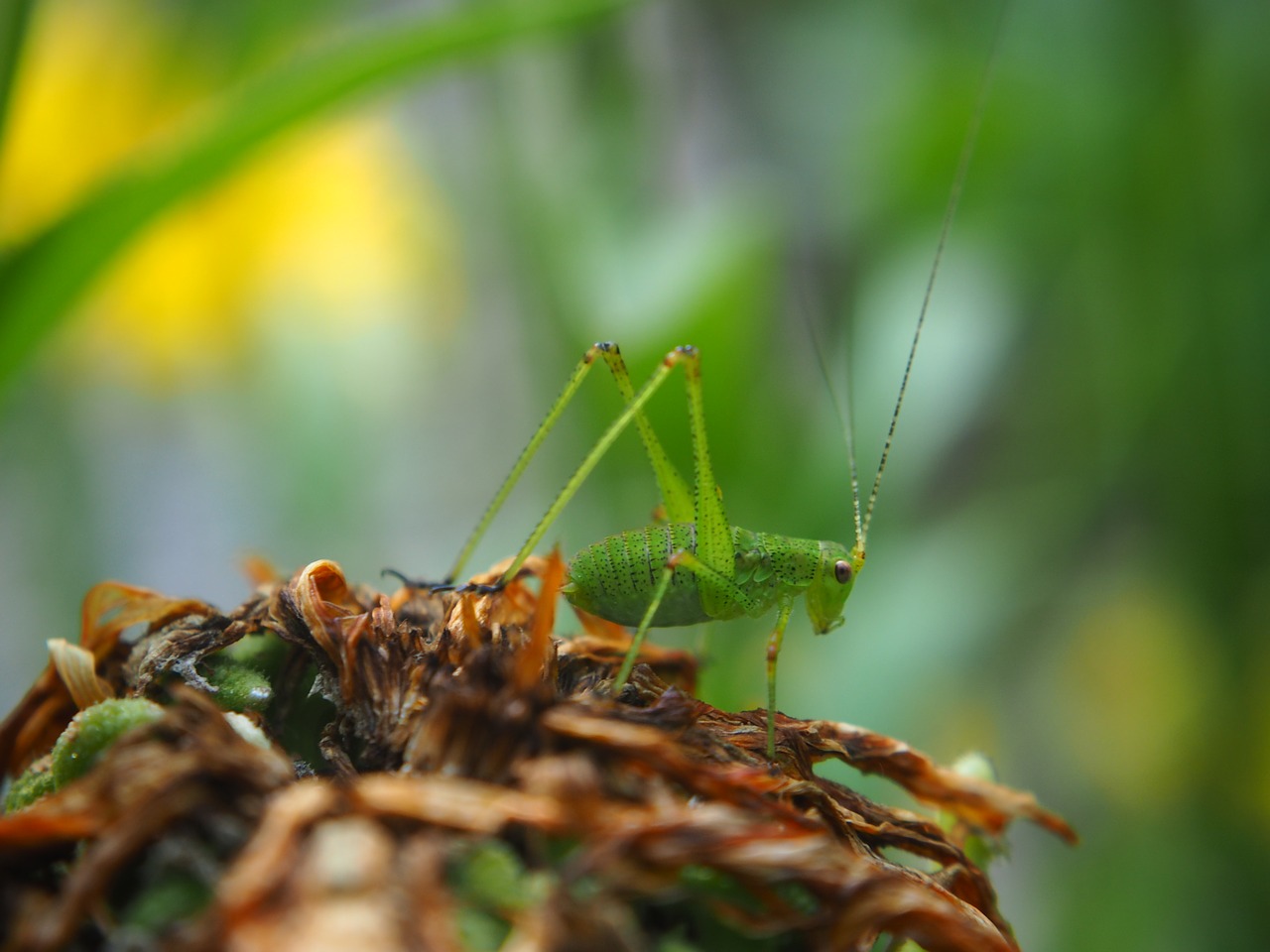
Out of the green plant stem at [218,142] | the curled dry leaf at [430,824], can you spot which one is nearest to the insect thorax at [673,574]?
the curled dry leaf at [430,824]

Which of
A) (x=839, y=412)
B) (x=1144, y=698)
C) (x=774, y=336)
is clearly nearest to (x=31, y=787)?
(x=839, y=412)

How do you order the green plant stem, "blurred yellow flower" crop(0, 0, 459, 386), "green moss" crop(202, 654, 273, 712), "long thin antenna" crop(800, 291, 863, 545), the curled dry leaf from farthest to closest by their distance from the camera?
1. "blurred yellow flower" crop(0, 0, 459, 386)
2. "long thin antenna" crop(800, 291, 863, 545)
3. the green plant stem
4. "green moss" crop(202, 654, 273, 712)
5. the curled dry leaf

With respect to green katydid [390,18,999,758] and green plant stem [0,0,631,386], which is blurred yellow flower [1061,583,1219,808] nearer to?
green katydid [390,18,999,758]

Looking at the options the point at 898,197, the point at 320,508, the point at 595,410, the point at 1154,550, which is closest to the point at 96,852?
the point at 595,410

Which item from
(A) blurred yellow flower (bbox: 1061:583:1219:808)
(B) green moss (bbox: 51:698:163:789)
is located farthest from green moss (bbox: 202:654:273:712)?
(A) blurred yellow flower (bbox: 1061:583:1219:808)

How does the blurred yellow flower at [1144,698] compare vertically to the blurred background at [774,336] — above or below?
below

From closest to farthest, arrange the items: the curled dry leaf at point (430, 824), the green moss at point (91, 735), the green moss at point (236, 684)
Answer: the curled dry leaf at point (430, 824) < the green moss at point (91, 735) < the green moss at point (236, 684)

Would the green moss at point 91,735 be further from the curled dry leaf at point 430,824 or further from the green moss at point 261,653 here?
the green moss at point 261,653

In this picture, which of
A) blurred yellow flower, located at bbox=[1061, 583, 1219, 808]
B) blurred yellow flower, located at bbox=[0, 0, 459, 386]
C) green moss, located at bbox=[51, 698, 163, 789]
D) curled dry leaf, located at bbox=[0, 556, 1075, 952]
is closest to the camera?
curled dry leaf, located at bbox=[0, 556, 1075, 952]
